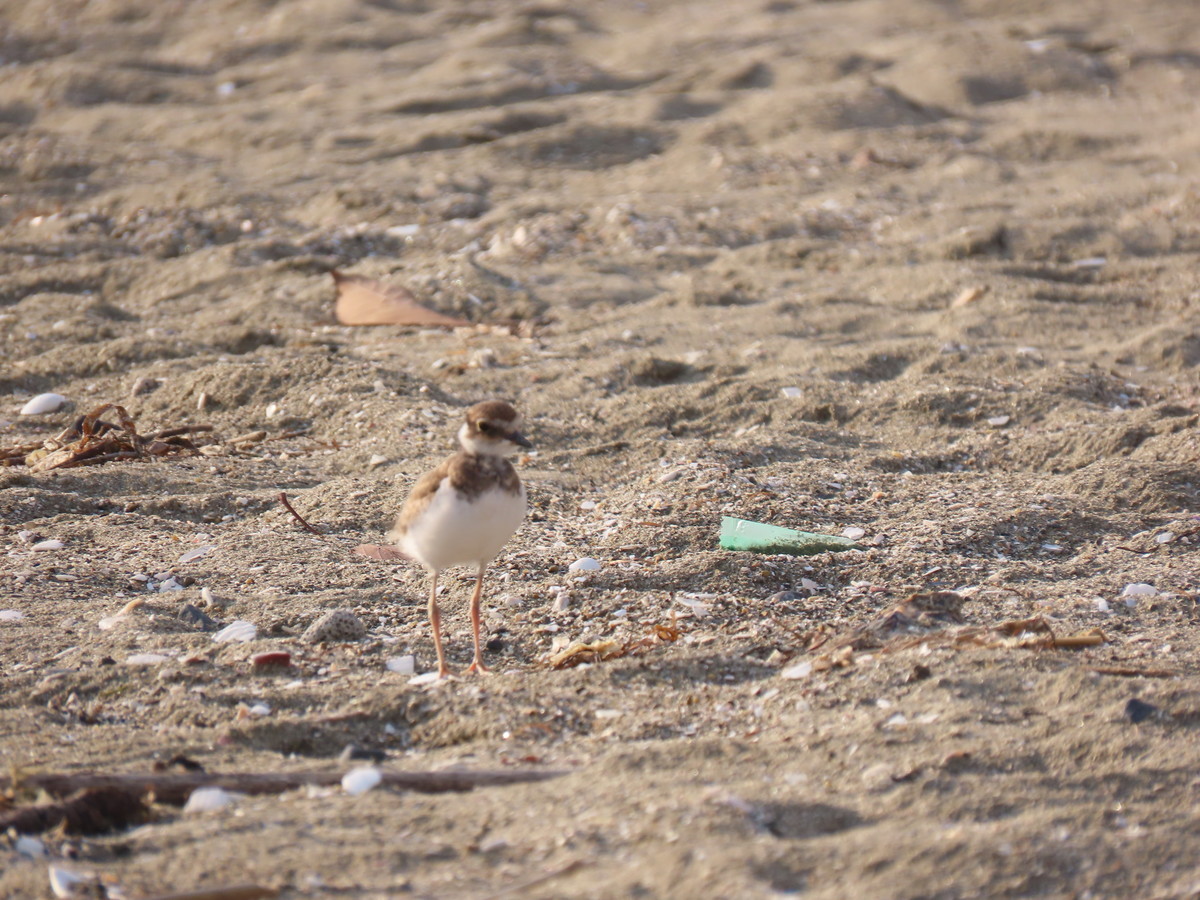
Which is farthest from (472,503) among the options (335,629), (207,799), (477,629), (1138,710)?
(1138,710)

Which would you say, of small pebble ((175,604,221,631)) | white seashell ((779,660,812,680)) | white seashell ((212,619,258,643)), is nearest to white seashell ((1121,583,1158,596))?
white seashell ((779,660,812,680))

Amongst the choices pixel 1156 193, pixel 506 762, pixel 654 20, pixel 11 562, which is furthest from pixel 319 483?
pixel 654 20

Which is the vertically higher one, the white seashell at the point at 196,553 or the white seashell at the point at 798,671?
the white seashell at the point at 798,671

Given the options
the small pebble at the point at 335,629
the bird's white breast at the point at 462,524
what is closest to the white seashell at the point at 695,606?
the bird's white breast at the point at 462,524

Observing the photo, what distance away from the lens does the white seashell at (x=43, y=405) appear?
6062 millimetres

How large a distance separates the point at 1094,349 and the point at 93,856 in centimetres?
539

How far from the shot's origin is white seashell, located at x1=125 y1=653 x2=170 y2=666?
3.71 m

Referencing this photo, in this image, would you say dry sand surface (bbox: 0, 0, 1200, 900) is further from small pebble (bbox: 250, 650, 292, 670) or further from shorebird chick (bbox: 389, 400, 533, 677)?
shorebird chick (bbox: 389, 400, 533, 677)

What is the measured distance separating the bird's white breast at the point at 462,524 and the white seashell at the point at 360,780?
2.96 feet

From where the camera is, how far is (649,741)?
129 inches

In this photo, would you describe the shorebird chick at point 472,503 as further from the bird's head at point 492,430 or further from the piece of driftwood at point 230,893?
the piece of driftwood at point 230,893

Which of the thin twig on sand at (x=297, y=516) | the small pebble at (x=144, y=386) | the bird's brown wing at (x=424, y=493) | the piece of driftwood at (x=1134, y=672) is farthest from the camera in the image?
the small pebble at (x=144, y=386)

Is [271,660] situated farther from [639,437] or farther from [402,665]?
[639,437]

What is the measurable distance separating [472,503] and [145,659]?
1.09 meters
